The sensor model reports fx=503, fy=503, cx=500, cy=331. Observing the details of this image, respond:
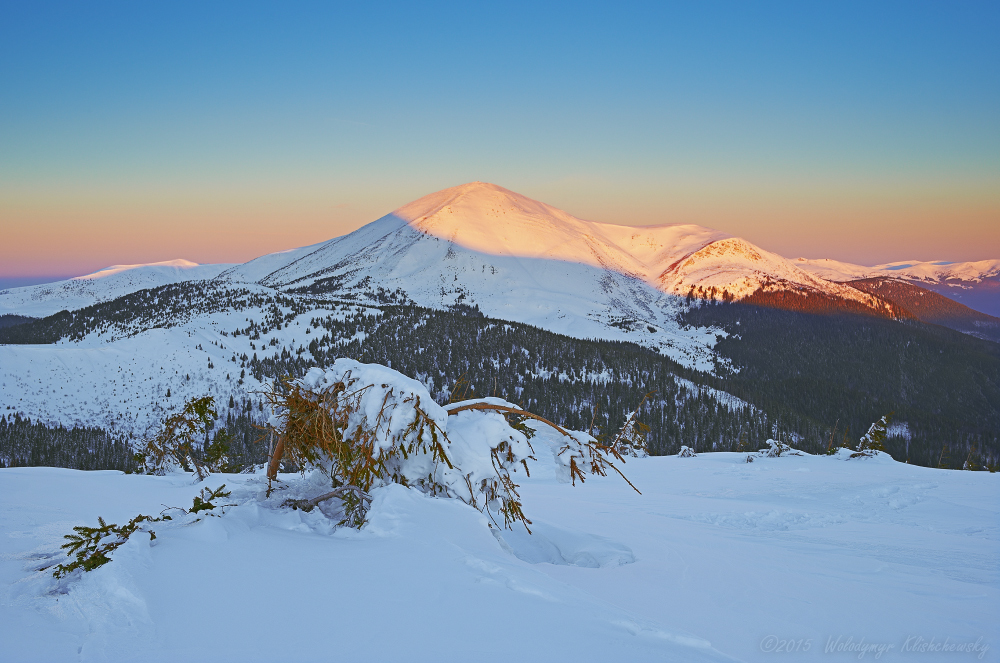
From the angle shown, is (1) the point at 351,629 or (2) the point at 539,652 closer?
(2) the point at 539,652

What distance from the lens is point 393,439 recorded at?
5.52m

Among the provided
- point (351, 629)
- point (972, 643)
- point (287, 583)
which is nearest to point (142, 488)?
point (287, 583)

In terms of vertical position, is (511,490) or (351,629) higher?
(351,629)

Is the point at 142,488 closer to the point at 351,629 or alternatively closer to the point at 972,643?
the point at 351,629

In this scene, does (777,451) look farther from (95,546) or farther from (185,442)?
(95,546)

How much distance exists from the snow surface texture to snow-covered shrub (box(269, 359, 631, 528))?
415mm

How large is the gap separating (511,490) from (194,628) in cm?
381

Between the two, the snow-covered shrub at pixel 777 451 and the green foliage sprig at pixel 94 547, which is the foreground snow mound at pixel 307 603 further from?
the snow-covered shrub at pixel 777 451

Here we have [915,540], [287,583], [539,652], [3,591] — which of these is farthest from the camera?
[915,540]

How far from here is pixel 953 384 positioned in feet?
463

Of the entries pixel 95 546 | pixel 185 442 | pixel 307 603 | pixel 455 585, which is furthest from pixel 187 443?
pixel 455 585

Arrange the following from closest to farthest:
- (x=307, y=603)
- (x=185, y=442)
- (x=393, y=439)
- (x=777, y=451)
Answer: (x=307, y=603)
(x=393, y=439)
(x=185, y=442)
(x=777, y=451)

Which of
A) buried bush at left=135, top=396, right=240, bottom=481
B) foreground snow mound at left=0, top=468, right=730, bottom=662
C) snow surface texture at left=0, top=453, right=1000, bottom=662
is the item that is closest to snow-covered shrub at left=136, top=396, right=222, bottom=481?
buried bush at left=135, top=396, right=240, bottom=481

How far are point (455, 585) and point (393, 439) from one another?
7.38ft
